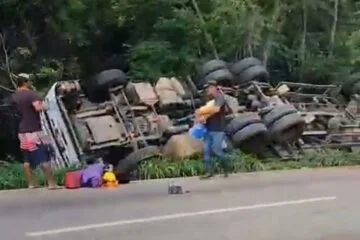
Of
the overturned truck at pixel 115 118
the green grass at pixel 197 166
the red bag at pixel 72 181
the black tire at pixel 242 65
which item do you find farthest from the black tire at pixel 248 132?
the red bag at pixel 72 181

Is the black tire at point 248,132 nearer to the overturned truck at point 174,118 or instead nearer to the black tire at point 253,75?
the overturned truck at point 174,118

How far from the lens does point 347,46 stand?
2662cm

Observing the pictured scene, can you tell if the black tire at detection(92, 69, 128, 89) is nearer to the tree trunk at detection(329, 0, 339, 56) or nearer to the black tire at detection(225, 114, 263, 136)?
the black tire at detection(225, 114, 263, 136)

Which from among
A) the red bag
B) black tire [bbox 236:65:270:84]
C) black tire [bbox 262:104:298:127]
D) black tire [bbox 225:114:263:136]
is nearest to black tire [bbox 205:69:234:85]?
black tire [bbox 236:65:270:84]

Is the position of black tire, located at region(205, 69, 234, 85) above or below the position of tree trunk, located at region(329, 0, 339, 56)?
below

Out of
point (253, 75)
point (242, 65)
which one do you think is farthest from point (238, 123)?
point (242, 65)

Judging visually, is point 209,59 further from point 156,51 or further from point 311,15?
point 311,15

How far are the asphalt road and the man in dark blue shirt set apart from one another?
0.44 meters

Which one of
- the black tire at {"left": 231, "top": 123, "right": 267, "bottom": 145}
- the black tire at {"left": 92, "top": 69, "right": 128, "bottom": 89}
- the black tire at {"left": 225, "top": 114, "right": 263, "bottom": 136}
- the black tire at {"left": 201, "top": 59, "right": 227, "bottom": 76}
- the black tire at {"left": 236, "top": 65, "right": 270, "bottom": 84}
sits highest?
the black tire at {"left": 92, "top": 69, "right": 128, "bottom": 89}

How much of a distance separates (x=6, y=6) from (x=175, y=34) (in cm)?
487

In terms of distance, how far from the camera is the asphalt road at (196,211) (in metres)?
11.0

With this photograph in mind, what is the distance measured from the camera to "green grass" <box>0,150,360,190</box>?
→ 16.0 meters

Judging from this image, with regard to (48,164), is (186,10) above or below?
above

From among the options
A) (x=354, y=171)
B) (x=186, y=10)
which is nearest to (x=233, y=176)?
(x=354, y=171)
